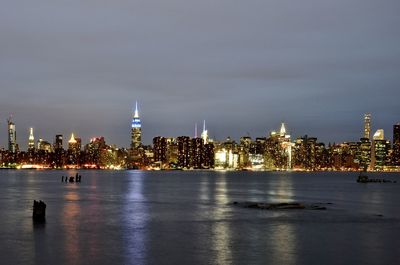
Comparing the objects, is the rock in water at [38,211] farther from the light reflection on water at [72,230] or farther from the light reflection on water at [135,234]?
the light reflection on water at [135,234]

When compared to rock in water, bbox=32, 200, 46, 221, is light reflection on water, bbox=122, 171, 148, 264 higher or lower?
lower

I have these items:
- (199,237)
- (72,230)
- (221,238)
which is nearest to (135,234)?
(199,237)

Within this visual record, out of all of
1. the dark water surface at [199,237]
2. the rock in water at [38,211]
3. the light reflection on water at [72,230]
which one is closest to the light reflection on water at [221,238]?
the dark water surface at [199,237]

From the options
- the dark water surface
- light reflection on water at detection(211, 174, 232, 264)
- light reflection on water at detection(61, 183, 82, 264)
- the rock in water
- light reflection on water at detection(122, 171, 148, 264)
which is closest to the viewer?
light reflection on water at detection(211, 174, 232, 264)

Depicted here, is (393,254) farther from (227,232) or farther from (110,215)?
(110,215)

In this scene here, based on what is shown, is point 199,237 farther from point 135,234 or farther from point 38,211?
point 38,211

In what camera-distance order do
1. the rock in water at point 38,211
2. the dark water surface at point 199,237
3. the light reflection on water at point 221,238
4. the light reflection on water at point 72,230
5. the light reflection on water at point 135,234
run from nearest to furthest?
the light reflection on water at point 221,238
the dark water surface at point 199,237
the light reflection on water at point 135,234
the light reflection on water at point 72,230
the rock in water at point 38,211

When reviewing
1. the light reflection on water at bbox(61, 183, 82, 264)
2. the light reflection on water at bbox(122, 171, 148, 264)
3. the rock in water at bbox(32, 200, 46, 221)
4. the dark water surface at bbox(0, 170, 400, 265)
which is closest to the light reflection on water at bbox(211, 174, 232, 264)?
the dark water surface at bbox(0, 170, 400, 265)

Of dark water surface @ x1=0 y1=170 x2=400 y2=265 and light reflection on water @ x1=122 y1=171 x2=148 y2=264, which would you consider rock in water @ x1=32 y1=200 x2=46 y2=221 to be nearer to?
dark water surface @ x1=0 y1=170 x2=400 y2=265

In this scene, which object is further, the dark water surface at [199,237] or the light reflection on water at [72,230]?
the light reflection on water at [72,230]

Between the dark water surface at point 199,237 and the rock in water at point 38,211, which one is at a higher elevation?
the rock in water at point 38,211

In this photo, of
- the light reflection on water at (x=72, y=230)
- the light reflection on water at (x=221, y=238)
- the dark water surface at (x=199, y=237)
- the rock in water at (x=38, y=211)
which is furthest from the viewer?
the rock in water at (x=38, y=211)

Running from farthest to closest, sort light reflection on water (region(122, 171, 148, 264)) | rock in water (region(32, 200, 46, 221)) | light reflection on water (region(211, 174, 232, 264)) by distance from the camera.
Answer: rock in water (region(32, 200, 46, 221)) < light reflection on water (region(122, 171, 148, 264)) < light reflection on water (region(211, 174, 232, 264))

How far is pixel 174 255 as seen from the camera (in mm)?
31078
